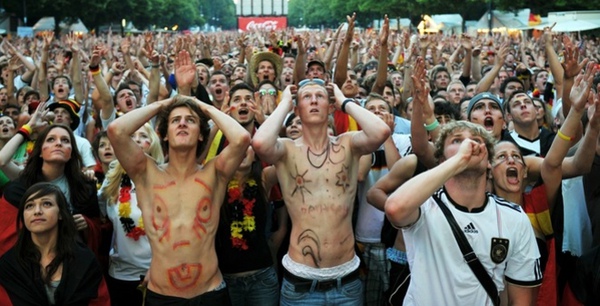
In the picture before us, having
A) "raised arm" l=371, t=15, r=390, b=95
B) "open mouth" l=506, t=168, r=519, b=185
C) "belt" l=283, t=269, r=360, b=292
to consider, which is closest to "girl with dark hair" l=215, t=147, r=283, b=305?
"belt" l=283, t=269, r=360, b=292

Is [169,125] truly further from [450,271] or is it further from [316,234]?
[450,271]

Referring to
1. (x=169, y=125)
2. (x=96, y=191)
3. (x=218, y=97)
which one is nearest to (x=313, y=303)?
(x=169, y=125)

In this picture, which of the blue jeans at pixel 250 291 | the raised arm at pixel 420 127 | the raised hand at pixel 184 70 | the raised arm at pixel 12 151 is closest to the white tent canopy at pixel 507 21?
the raised arm at pixel 420 127

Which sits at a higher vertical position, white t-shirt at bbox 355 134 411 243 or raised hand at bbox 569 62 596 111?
raised hand at bbox 569 62 596 111

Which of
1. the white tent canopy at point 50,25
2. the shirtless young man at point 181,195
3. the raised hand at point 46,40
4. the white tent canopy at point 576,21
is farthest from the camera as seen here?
the white tent canopy at point 50,25

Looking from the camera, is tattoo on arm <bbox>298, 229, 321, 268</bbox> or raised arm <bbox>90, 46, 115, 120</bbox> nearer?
tattoo on arm <bbox>298, 229, 321, 268</bbox>

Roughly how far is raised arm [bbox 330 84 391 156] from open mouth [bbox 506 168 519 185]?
2.87ft

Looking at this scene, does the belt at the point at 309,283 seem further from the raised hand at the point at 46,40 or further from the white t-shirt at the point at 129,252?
the raised hand at the point at 46,40

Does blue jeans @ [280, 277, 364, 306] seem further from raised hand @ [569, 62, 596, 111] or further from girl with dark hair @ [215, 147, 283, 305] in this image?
raised hand @ [569, 62, 596, 111]

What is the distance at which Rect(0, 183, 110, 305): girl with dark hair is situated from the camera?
4387 mm

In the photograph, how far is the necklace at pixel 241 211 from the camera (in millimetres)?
4762

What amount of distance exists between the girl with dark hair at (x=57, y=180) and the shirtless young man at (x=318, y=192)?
1571mm

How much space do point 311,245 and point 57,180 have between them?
2215mm

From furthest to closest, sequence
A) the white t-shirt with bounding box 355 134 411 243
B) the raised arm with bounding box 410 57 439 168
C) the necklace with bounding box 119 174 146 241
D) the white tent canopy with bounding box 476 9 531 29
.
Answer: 1. the white tent canopy with bounding box 476 9 531 29
2. the white t-shirt with bounding box 355 134 411 243
3. the necklace with bounding box 119 174 146 241
4. the raised arm with bounding box 410 57 439 168
